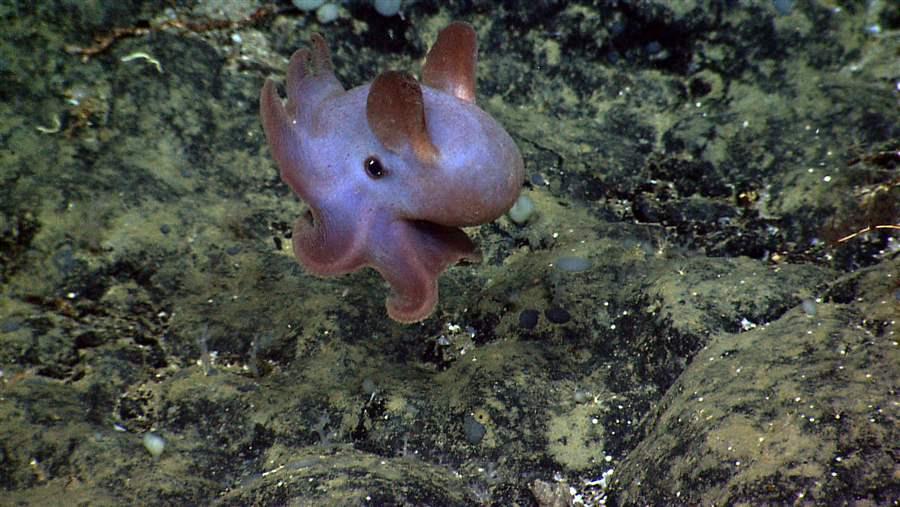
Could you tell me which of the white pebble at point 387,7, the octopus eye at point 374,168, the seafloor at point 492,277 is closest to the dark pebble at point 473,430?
the seafloor at point 492,277

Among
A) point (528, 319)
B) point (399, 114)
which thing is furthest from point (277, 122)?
point (528, 319)

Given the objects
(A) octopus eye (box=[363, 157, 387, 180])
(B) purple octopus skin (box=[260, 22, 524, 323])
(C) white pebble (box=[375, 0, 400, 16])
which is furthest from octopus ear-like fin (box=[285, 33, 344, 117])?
(C) white pebble (box=[375, 0, 400, 16])

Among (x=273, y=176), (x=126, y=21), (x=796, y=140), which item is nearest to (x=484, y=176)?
(x=273, y=176)

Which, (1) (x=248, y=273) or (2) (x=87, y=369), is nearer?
(2) (x=87, y=369)

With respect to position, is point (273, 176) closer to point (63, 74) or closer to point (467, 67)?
point (63, 74)

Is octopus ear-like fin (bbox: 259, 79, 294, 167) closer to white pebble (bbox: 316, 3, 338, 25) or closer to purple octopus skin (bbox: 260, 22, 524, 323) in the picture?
purple octopus skin (bbox: 260, 22, 524, 323)

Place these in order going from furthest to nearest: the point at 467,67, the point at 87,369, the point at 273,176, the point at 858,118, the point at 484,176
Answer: the point at 273,176
the point at 858,118
the point at 87,369
the point at 467,67
the point at 484,176

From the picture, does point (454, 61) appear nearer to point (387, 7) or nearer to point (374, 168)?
point (374, 168)
